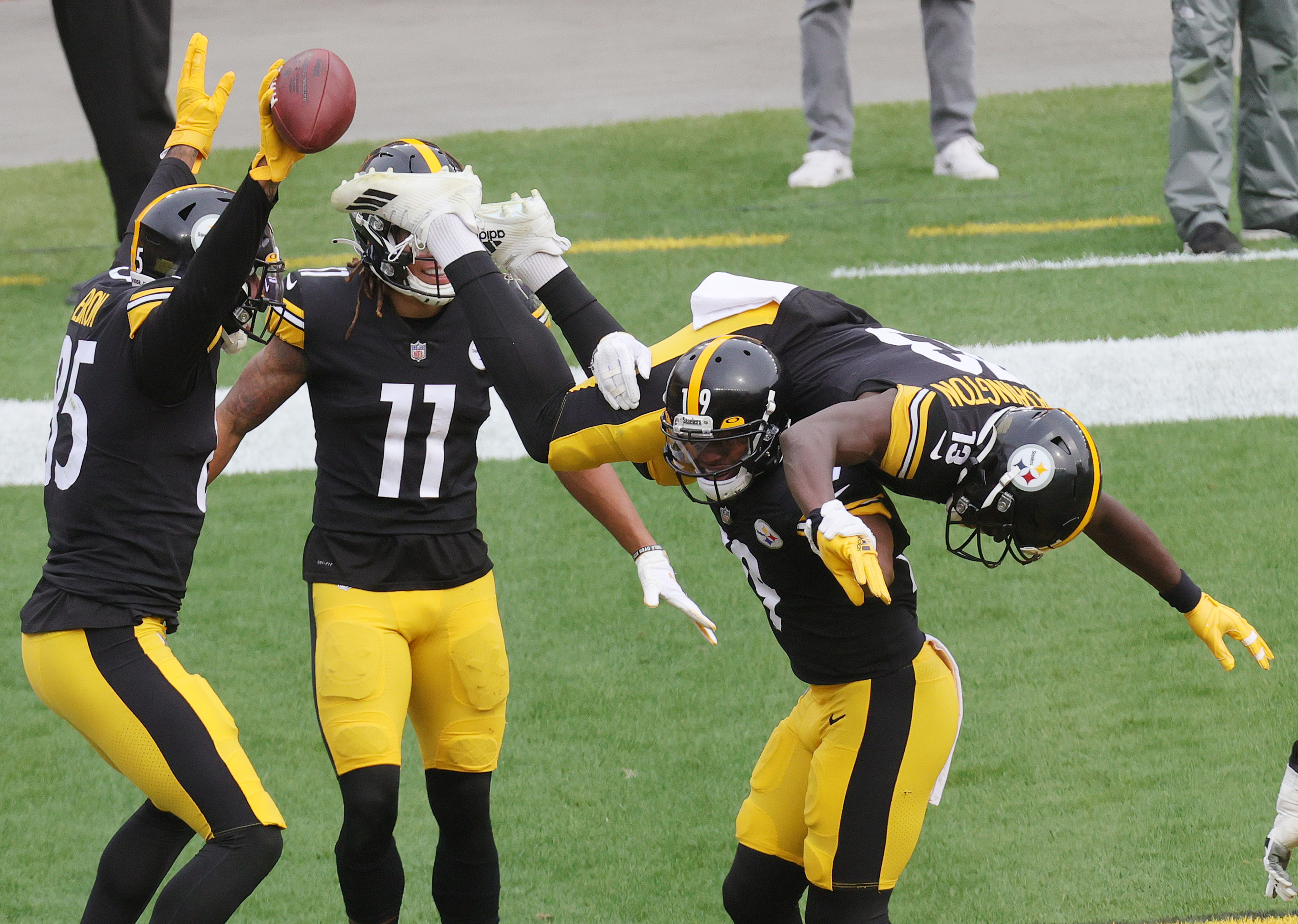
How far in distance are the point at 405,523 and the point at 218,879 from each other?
3.11 feet

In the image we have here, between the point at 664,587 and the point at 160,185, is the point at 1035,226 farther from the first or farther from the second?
the point at 160,185

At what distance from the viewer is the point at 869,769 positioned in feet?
10.5

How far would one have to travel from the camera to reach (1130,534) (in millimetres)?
3225

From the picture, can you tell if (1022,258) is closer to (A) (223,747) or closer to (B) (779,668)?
(B) (779,668)

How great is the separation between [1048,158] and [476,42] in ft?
23.6

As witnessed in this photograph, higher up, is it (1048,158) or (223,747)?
(223,747)

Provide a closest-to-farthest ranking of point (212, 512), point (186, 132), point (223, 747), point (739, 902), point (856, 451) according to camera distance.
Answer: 1. point (856, 451)
2. point (223, 747)
3. point (739, 902)
4. point (186, 132)
5. point (212, 512)

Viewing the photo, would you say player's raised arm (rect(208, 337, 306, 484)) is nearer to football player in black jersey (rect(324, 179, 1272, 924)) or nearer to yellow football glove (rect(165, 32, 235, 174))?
football player in black jersey (rect(324, 179, 1272, 924))

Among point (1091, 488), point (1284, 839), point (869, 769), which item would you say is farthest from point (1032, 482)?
point (1284, 839)

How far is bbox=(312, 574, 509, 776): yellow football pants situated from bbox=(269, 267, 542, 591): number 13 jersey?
2.3 inches

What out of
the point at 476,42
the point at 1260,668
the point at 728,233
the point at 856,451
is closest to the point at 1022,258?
the point at 728,233

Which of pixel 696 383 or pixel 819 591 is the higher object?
pixel 696 383

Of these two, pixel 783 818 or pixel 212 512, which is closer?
pixel 783 818

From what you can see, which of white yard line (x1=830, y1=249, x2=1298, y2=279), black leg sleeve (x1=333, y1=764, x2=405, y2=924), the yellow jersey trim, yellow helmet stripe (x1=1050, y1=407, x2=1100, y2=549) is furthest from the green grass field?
the yellow jersey trim
